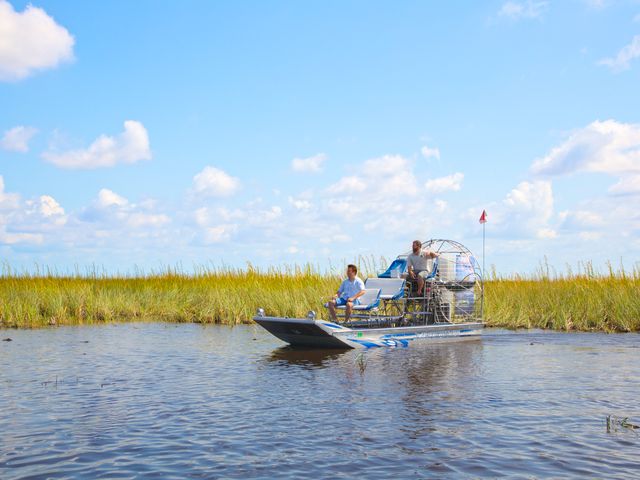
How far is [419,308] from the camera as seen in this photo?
1814 centimetres

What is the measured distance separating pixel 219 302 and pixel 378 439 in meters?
15.9

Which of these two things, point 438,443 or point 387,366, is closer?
point 438,443

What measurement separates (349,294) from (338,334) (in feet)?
5.12

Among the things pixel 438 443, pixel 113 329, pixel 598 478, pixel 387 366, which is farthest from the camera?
pixel 113 329

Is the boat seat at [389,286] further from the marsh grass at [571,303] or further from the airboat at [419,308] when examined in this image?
the marsh grass at [571,303]

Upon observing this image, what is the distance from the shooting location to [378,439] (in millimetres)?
7836

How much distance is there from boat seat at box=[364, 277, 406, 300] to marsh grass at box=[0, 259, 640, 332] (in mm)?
4390

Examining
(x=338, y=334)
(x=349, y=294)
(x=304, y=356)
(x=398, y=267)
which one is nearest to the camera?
(x=304, y=356)

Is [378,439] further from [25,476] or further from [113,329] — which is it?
[113,329]

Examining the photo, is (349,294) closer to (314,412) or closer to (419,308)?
(419,308)

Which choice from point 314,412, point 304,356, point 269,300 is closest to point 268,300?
point 269,300

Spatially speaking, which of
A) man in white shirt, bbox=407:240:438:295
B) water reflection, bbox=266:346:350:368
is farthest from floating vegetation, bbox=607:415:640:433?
man in white shirt, bbox=407:240:438:295

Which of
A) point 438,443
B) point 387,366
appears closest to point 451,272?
point 387,366

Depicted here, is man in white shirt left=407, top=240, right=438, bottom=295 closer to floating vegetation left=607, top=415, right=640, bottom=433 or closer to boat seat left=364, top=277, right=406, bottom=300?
boat seat left=364, top=277, right=406, bottom=300
